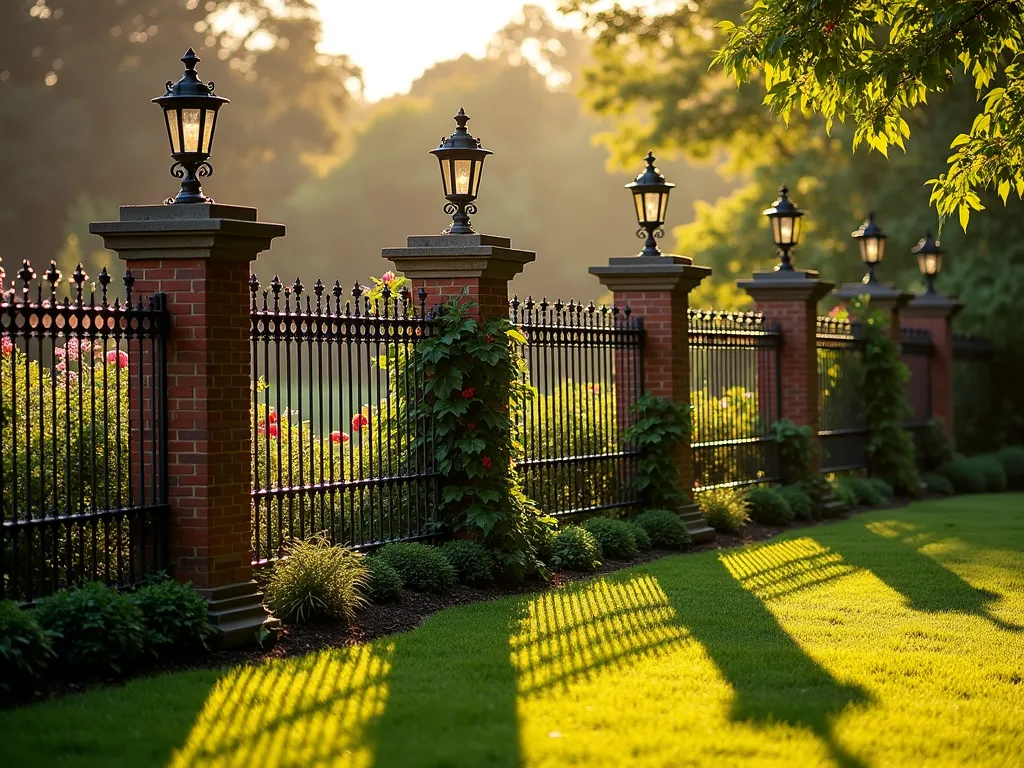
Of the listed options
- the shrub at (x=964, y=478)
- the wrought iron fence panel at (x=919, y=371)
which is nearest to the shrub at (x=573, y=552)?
the shrub at (x=964, y=478)

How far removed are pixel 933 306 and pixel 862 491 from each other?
5490 mm

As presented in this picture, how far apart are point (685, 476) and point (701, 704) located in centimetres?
671

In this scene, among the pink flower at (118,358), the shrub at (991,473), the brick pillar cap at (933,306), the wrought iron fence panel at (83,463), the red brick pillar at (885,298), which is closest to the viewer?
the wrought iron fence panel at (83,463)

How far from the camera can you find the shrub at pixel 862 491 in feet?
54.9

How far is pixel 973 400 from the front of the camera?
2327 cm

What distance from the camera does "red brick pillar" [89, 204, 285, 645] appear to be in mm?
7652

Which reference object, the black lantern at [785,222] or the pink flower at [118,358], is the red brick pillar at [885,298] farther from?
the pink flower at [118,358]

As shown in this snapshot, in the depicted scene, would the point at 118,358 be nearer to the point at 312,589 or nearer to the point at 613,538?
the point at 312,589

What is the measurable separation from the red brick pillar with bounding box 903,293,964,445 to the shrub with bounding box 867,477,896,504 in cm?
377

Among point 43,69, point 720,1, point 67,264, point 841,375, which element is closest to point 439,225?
point 43,69

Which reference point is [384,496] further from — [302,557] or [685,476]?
[685,476]

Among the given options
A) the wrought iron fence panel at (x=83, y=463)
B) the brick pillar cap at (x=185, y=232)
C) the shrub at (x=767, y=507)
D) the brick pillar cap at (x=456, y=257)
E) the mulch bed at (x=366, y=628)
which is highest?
the brick pillar cap at (x=456, y=257)

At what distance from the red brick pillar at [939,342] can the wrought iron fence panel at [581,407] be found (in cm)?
942

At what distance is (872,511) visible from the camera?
16.3 metres
